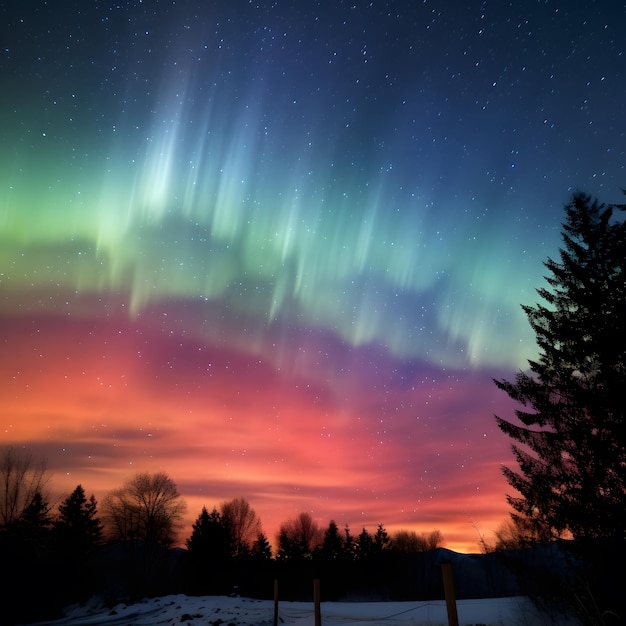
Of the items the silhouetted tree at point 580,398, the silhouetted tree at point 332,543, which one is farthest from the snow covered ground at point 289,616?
the silhouetted tree at point 332,543

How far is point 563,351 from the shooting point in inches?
574

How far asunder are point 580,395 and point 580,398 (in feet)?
0.31

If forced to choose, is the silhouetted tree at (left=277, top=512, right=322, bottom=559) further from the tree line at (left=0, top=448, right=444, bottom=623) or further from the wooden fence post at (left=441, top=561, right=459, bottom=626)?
the wooden fence post at (left=441, top=561, right=459, bottom=626)

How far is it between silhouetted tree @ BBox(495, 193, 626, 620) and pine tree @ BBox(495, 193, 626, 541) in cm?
3

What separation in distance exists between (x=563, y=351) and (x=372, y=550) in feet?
184

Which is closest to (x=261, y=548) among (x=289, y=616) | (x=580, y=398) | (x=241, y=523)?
(x=241, y=523)

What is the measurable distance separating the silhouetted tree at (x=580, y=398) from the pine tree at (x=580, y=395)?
0.09 feet

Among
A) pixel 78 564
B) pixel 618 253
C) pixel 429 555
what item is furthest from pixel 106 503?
pixel 618 253

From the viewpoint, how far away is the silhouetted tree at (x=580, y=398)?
12.8 m

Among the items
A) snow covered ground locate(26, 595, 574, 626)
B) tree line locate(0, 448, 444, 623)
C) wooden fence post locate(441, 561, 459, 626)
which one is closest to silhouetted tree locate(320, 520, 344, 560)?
tree line locate(0, 448, 444, 623)

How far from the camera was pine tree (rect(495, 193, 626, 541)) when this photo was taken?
12883 mm

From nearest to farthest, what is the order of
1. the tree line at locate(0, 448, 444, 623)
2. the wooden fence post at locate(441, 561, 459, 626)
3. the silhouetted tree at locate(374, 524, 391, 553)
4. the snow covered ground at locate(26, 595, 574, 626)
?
the wooden fence post at locate(441, 561, 459, 626) → the snow covered ground at locate(26, 595, 574, 626) → the tree line at locate(0, 448, 444, 623) → the silhouetted tree at locate(374, 524, 391, 553)

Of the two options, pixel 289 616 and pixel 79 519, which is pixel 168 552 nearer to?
pixel 79 519

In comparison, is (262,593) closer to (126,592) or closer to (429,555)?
(126,592)
